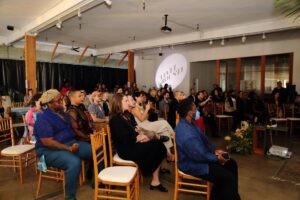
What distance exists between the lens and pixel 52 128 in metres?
2.38

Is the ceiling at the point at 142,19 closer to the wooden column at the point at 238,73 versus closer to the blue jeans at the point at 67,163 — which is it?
the wooden column at the point at 238,73

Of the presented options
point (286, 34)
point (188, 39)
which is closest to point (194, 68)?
point (188, 39)

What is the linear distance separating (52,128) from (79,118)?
20.1 inches

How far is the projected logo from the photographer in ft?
29.9

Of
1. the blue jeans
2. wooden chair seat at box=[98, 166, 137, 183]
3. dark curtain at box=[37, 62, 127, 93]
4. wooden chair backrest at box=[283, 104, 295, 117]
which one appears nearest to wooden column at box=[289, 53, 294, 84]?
wooden chair backrest at box=[283, 104, 295, 117]

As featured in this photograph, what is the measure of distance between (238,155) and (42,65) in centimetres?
845

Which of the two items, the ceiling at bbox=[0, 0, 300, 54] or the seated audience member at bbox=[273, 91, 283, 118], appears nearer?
the ceiling at bbox=[0, 0, 300, 54]

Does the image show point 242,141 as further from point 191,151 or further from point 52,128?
point 52,128

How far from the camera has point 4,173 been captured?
3.26 m

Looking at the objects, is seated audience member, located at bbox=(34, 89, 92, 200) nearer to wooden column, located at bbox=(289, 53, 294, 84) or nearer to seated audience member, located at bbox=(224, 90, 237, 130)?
seated audience member, located at bbox=(224, 90, 237, 130)

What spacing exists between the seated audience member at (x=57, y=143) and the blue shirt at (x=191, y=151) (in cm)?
106

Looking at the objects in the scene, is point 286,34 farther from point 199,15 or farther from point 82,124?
point 82,124

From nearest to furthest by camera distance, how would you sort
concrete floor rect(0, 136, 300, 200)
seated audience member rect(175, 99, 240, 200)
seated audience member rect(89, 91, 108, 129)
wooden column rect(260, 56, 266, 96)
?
1. seated audience member rect(175, 99, 240, 200)
2. concrete floor rect(0, 136, 300, 200)
3. seated audience member rect(89, 91, 108, 129)
4. wooden column rect(260, 56, 266, 96)

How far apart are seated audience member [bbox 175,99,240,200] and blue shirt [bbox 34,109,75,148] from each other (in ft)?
4.09
